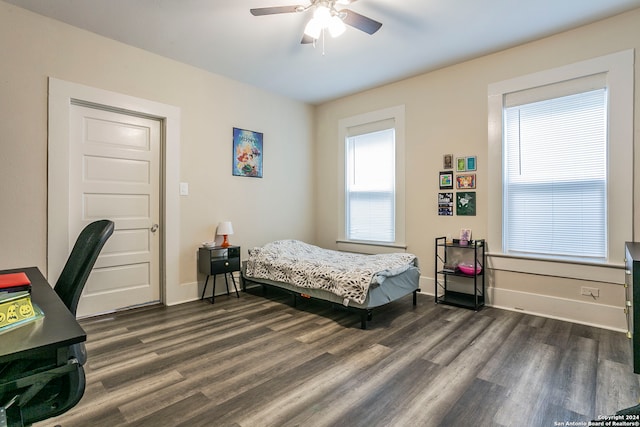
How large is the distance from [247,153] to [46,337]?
3.58 meters

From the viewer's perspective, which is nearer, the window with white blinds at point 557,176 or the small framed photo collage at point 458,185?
the window with white blinds at point 557,176

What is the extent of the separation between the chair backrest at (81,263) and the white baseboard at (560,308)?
3.58 metres

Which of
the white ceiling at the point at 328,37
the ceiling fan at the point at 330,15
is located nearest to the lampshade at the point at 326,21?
the ceiling fan at the point at 330,15

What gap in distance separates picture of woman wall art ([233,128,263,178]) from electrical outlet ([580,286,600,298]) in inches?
151

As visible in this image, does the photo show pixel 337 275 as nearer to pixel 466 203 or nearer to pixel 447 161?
pixel 466 203

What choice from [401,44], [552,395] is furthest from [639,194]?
[401,44]

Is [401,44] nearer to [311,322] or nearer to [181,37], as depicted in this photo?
[181,37]

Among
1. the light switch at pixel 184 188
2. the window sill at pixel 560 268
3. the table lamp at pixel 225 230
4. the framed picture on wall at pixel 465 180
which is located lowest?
the window sill at pixel 560 268

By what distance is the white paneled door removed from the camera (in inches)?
120

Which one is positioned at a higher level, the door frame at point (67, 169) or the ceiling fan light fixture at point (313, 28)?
the ceiling fan light fixture at point (313, 28)

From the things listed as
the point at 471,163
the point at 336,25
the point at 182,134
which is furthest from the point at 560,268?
the point at 182,134

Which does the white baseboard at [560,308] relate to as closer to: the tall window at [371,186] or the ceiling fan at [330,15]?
the tall window at [371,186]

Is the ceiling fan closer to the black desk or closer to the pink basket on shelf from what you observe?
the black desk

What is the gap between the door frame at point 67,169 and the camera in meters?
2.81
